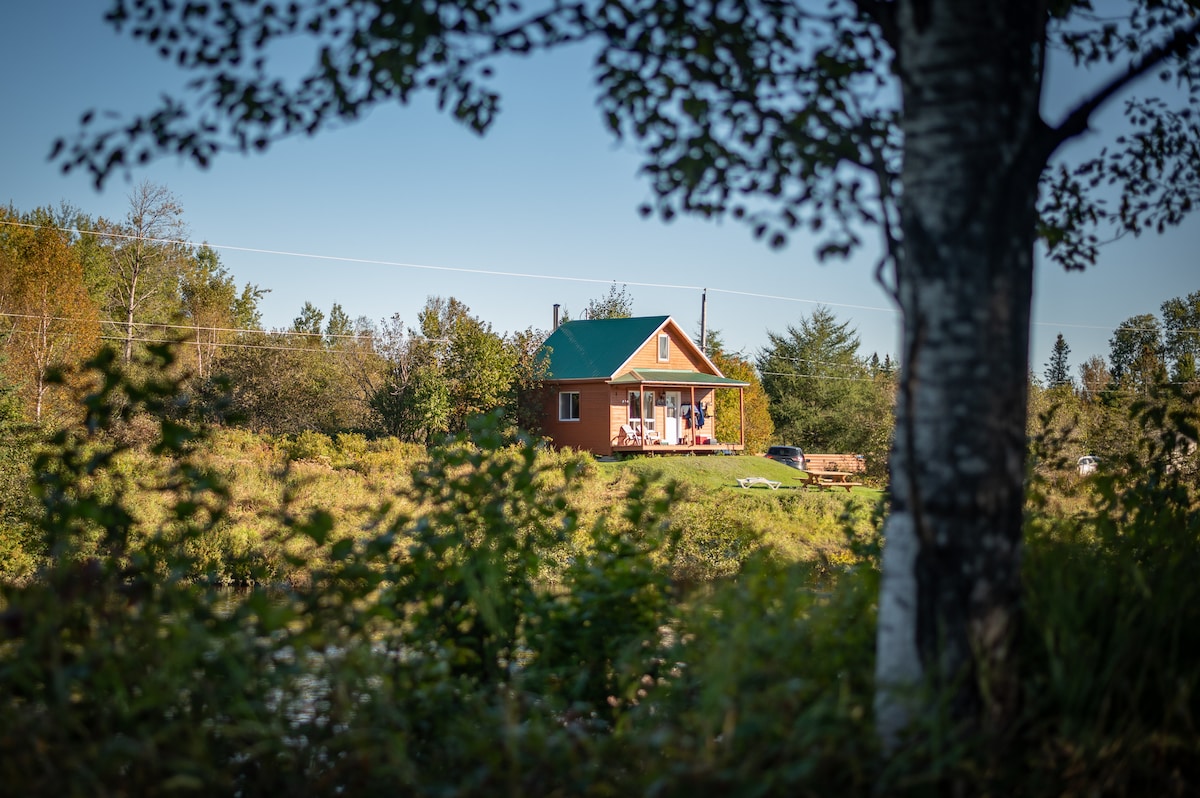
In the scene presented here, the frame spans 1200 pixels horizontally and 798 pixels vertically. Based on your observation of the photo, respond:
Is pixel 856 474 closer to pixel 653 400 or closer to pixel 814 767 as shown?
pixel 653 400

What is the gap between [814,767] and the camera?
91.0 inches

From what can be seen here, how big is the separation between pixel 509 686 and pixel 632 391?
3609cm

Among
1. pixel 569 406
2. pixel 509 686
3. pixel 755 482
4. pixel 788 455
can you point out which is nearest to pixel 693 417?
pixel 569 406

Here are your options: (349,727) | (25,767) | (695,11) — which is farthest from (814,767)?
(695,11)

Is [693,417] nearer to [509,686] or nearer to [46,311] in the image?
[46,311]

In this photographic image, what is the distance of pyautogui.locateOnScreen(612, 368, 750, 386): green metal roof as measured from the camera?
38375 mm

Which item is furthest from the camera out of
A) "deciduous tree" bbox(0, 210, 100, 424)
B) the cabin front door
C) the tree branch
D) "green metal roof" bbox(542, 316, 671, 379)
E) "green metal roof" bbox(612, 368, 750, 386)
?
the cabin front door

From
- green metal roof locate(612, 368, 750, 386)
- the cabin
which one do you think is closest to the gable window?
the cabin

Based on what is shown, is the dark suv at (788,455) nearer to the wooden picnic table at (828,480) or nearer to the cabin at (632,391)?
the cabin at (632,391)

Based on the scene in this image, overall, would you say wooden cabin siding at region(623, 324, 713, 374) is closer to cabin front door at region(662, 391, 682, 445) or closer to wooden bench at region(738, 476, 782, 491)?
cabin front door at region(662, 391, 682, 445)

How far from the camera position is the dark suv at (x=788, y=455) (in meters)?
43.7

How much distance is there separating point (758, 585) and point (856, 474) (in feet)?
108

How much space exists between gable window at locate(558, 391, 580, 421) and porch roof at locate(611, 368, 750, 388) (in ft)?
8.04

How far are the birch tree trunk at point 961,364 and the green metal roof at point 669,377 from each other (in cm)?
3524
